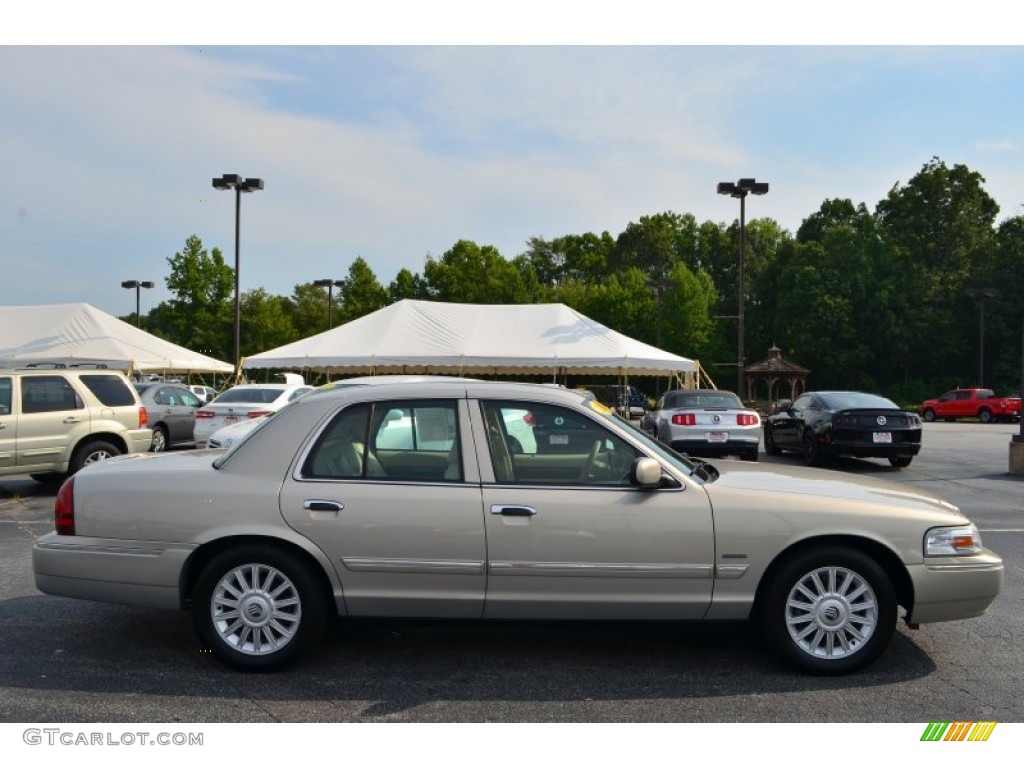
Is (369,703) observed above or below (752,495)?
below

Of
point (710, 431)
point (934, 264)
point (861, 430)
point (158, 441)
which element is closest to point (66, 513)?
point (710, 431)

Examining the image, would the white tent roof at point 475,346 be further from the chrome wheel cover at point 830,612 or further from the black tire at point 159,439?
the chrome wheel cover at point 830,612

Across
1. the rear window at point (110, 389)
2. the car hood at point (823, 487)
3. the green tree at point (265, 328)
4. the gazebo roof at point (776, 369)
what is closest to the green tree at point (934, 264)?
the gazebo roof at point (776, 369)

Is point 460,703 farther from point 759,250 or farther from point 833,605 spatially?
point 759,250

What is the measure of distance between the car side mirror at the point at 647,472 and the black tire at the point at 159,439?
1640cm

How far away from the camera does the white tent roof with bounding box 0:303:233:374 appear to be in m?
31.8

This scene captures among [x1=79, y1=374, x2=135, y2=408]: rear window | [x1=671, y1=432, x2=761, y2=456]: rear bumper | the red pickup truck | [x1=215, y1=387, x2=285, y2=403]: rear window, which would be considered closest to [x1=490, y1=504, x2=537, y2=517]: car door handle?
[x1=79, y1=374, x2=135, y2=408]: rear window

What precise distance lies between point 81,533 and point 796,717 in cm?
376

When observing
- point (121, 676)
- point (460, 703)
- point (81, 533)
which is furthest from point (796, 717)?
point (81, 533)

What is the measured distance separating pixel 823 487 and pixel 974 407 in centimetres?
4253

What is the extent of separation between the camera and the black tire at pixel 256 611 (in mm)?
4855

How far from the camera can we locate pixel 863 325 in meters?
66.6

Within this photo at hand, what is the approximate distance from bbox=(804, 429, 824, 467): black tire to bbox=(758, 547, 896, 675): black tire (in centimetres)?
1233

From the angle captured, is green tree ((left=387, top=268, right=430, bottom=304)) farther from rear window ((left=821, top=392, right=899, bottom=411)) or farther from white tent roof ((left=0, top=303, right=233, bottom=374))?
rear window ((left=821, top=392, right=899, bottom=411))
